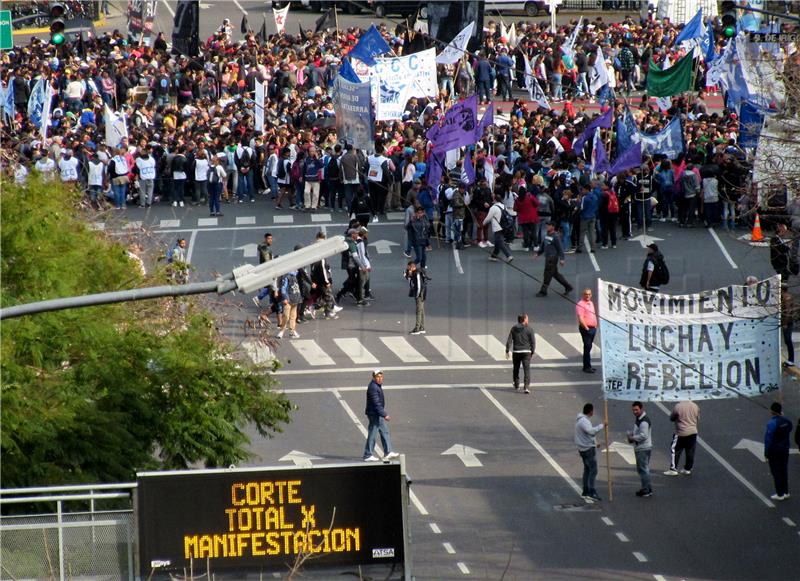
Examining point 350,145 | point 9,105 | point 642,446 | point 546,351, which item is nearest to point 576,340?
point 546,351

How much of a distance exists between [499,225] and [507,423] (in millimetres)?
9261


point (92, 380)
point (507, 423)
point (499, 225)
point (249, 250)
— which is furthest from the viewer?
point (249, 250)

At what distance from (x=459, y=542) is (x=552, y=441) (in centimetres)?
442

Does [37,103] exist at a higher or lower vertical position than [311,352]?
higher

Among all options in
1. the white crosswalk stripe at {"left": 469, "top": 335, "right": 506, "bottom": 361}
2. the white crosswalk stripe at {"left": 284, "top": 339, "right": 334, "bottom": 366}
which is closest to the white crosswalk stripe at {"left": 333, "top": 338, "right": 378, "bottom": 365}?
the white crosswalk stripe at {"left": 284, "top": 339, "right": 334, "bottom": 366}

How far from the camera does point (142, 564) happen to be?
16.3m

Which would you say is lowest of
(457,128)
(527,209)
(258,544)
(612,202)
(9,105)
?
(258,544)

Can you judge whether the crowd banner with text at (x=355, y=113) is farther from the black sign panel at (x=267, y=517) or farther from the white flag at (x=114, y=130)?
the black sign panel at (x=267, y=517)

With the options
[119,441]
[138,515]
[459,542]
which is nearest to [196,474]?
[138,515]

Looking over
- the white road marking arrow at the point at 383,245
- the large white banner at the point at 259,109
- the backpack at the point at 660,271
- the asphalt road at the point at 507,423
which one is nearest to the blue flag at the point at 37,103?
the large white banner at the point at 259,109

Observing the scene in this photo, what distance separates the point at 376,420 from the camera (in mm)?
23828

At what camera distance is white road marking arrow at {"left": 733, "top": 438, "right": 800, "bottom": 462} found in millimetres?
24344

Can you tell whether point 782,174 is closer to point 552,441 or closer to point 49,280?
point 552,441

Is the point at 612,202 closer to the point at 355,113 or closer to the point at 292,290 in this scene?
the point at 355,113
